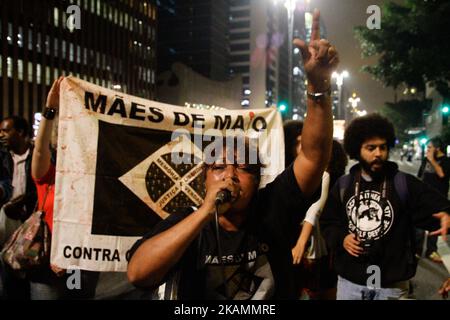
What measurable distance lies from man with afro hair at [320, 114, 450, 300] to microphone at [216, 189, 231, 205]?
64.6 inches

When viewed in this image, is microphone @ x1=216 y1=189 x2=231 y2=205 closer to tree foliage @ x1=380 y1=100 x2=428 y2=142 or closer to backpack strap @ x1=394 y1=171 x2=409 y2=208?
backpack strap @ x1=394 y1=171 x2=409 y2=208

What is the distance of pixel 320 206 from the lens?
4.01 meters

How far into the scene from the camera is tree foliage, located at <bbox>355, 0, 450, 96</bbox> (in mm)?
14477

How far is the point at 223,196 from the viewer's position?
1785 mm

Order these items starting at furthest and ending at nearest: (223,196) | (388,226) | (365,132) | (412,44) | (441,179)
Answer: (412,44)
(441,179)
(365,132)
(388,226)
(223,196)

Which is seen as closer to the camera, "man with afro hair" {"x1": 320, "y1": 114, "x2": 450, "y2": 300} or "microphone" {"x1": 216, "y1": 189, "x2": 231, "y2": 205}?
"microphone" {"x1": 216, "y1": 189, "x2": 231, "y2": 205}

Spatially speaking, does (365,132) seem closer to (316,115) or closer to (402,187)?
(402,187)

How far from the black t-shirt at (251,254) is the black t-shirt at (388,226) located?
46.7 inches

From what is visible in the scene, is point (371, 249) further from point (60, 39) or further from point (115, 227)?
point (60, 39)

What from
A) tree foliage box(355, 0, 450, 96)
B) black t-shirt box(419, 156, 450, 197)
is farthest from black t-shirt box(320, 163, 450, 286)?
tree foliage box(355, 0, 450, 96)

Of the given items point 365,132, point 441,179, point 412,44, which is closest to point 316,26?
point 365,132

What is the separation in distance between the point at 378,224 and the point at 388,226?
0.07 m
